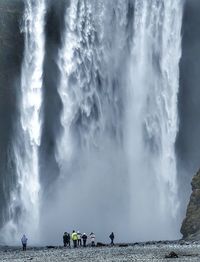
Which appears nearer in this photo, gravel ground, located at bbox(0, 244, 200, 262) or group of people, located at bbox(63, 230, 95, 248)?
gravel ground, located at bbox(0, 244, 200, 262)

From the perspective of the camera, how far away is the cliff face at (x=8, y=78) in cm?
7644

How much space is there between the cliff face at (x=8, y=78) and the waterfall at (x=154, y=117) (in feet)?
32.1

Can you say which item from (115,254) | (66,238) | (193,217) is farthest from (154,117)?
(115,254)

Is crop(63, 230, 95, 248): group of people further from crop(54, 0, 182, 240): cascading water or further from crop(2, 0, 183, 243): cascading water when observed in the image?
crop(54, 0, 182, 240): cascading water

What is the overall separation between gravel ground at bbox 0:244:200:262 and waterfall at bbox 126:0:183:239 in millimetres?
16429

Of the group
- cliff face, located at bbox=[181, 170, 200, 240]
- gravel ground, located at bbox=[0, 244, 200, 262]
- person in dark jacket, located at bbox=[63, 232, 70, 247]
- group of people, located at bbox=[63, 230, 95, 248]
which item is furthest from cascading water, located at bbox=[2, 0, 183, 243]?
gravel ground, located at bbox=[0, 244, 200, 262]

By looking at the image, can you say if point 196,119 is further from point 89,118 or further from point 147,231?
point 147,231

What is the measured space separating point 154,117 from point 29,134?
1013 centimetres

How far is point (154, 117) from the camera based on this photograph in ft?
236

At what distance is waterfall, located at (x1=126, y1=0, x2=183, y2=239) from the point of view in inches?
2714

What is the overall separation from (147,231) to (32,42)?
20.5 metres

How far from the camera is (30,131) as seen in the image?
246ft

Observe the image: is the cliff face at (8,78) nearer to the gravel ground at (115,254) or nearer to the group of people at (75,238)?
the group of people at (75,238)

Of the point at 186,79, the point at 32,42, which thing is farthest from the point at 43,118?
the point at 186,79
